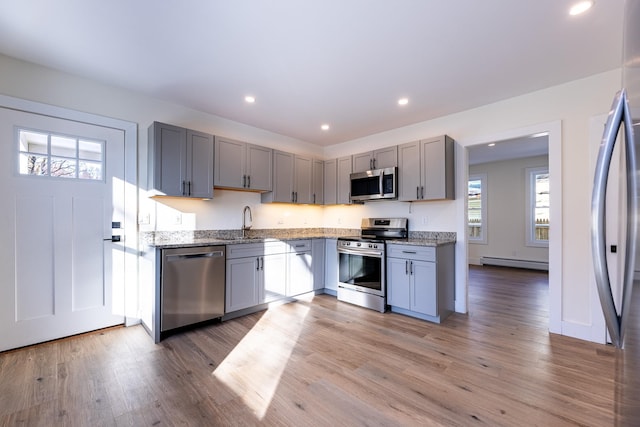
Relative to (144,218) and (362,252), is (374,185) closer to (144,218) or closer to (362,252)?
(362,252)

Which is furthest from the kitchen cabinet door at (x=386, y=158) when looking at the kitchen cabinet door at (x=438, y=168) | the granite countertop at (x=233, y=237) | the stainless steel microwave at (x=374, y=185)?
the granite countertop at (x=233, y=237)

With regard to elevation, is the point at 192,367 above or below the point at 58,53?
below

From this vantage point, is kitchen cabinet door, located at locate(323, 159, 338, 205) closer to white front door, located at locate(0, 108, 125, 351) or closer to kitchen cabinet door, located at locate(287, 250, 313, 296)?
kitchen cabinet door, located at locate(287, 250, 313, 296)

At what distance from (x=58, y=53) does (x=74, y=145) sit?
0.82m

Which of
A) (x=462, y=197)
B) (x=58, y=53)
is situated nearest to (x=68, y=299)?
(x=58, y=53)

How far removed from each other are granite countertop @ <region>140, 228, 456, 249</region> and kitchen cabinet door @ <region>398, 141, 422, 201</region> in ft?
1.94

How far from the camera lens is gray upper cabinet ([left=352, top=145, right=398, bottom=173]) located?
3.87 meters

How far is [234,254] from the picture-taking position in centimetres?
320

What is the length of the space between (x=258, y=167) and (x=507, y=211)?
20.0 feet

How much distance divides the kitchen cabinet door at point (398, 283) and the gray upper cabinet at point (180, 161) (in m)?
2.40

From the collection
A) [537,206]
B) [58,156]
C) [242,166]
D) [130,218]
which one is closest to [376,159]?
[242,166]

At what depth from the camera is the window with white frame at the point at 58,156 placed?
2520 millimetres

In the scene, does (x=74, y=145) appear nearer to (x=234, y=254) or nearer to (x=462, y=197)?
(x=234, y=254)

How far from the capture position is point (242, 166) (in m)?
3.72
